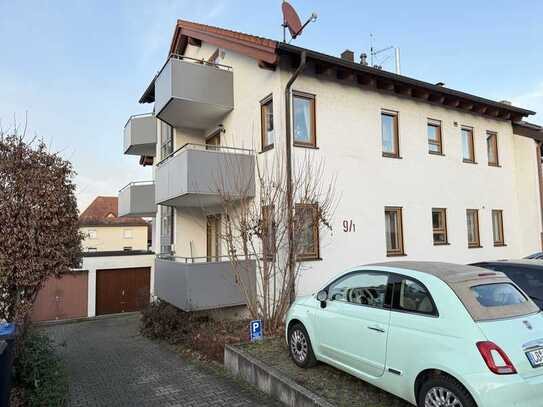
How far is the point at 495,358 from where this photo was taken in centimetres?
341

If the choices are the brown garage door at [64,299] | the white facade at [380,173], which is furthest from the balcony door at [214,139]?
the brown garage door at [64,299]

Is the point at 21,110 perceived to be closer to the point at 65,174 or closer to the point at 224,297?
the point at 65,174

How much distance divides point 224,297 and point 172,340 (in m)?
2.03

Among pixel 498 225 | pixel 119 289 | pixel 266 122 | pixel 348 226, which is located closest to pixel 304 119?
pixel 266 122

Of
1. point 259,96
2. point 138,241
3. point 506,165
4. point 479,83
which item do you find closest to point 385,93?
point 259,96

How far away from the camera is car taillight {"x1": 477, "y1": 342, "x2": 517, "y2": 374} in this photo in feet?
11.1

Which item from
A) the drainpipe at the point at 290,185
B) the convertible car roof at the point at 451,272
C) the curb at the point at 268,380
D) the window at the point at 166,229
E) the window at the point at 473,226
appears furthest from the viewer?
the window at the point at 166,229

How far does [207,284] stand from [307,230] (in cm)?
270

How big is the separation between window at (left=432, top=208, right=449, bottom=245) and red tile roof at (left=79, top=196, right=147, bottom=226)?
32137 millimetres

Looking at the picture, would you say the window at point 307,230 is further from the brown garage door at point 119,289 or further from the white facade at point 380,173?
the brown garage door at point 119,289

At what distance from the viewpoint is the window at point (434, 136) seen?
12086mm

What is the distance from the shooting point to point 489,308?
3.84 meters

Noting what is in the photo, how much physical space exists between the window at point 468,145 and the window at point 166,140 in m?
10.4

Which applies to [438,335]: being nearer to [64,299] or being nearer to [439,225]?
[439,225]
